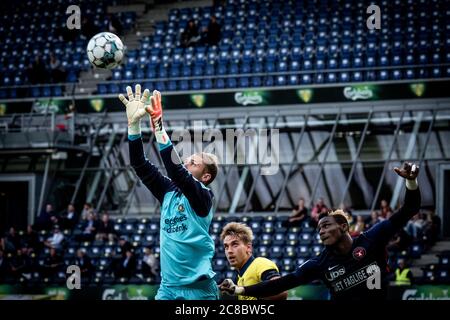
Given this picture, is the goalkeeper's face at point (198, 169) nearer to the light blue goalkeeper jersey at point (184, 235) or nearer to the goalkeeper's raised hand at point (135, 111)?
the light blue goalkeeper jersey at point (184, 235)

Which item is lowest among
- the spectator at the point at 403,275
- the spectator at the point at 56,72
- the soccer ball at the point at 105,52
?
the spectator at the point at 403,275

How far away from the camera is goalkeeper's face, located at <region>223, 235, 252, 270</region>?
803 centimetres

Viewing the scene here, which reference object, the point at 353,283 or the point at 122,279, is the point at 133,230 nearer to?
the point at 122,279

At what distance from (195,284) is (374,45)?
17701 millimetres

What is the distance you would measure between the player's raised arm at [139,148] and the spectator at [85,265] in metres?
13.3

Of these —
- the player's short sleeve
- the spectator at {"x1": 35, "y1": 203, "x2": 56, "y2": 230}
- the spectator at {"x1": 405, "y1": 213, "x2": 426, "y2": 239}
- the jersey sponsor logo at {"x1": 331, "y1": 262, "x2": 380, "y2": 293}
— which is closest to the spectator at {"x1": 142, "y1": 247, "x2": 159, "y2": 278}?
the spectator at {"x1": 35, "y1": 203, "x2": 56, "y2": 230}

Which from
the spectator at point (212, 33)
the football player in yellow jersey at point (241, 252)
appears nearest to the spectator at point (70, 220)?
the spectator at point (212, 33)

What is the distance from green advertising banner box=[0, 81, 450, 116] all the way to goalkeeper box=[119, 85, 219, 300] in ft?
53.1

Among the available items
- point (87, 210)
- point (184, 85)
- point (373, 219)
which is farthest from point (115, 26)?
point (373, 219)

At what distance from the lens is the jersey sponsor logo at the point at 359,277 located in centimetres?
702

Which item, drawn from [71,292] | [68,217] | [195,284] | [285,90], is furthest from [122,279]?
[195,284]

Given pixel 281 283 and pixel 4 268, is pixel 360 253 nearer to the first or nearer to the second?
pixel 281 283

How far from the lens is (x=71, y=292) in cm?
1995

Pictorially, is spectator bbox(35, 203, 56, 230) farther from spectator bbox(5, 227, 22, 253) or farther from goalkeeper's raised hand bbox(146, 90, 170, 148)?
goalkeeper's raised hand bbox(146, 90, 170, 148)
